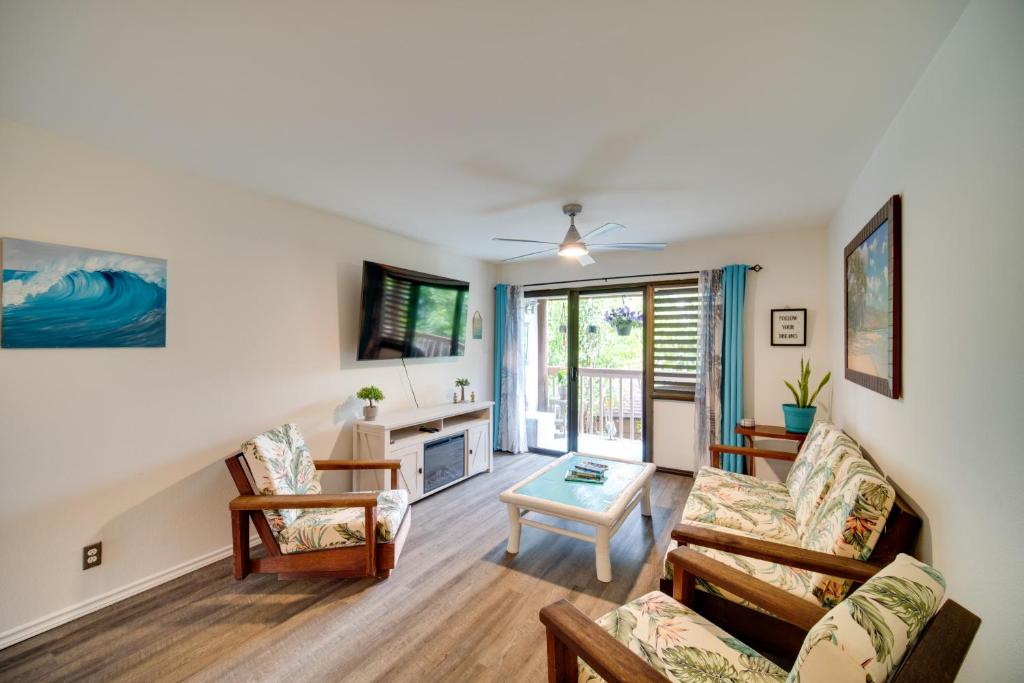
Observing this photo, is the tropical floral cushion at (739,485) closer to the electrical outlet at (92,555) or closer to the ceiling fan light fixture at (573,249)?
the ceiling fan light fixture at (573,249)

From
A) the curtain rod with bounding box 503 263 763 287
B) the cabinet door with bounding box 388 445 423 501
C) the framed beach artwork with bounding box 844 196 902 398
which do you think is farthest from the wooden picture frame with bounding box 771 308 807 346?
the cabinet door with bounding box 388 445 423 501

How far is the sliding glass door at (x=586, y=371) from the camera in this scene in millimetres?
4941

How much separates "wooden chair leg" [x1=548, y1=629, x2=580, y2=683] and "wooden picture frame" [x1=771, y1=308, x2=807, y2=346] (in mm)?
3582

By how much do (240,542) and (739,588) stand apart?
2521 millimetres

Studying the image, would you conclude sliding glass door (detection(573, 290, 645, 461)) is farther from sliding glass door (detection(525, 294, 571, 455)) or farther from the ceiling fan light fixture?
the ceiling fan light fixture

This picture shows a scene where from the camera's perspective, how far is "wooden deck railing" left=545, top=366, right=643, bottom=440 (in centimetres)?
530

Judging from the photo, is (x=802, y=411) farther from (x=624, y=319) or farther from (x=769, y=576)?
(x=769, y=576)

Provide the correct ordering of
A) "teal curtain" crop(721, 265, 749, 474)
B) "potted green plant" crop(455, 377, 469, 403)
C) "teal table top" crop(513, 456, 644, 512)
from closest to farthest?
"teal table top" crop(513, 456, 644, 512), "teal curtain" crop(721, 265, 749, 474), "potted green plant" crop(455, 377, 469, 403)

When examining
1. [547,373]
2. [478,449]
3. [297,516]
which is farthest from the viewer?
[547,373]

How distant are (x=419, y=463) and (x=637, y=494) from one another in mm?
1844

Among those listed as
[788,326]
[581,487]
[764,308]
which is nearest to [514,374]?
[581,487]

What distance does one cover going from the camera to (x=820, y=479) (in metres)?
2.08

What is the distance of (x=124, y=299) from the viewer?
7.44ft

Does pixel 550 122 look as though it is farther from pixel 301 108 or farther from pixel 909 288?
pixel 909 288
